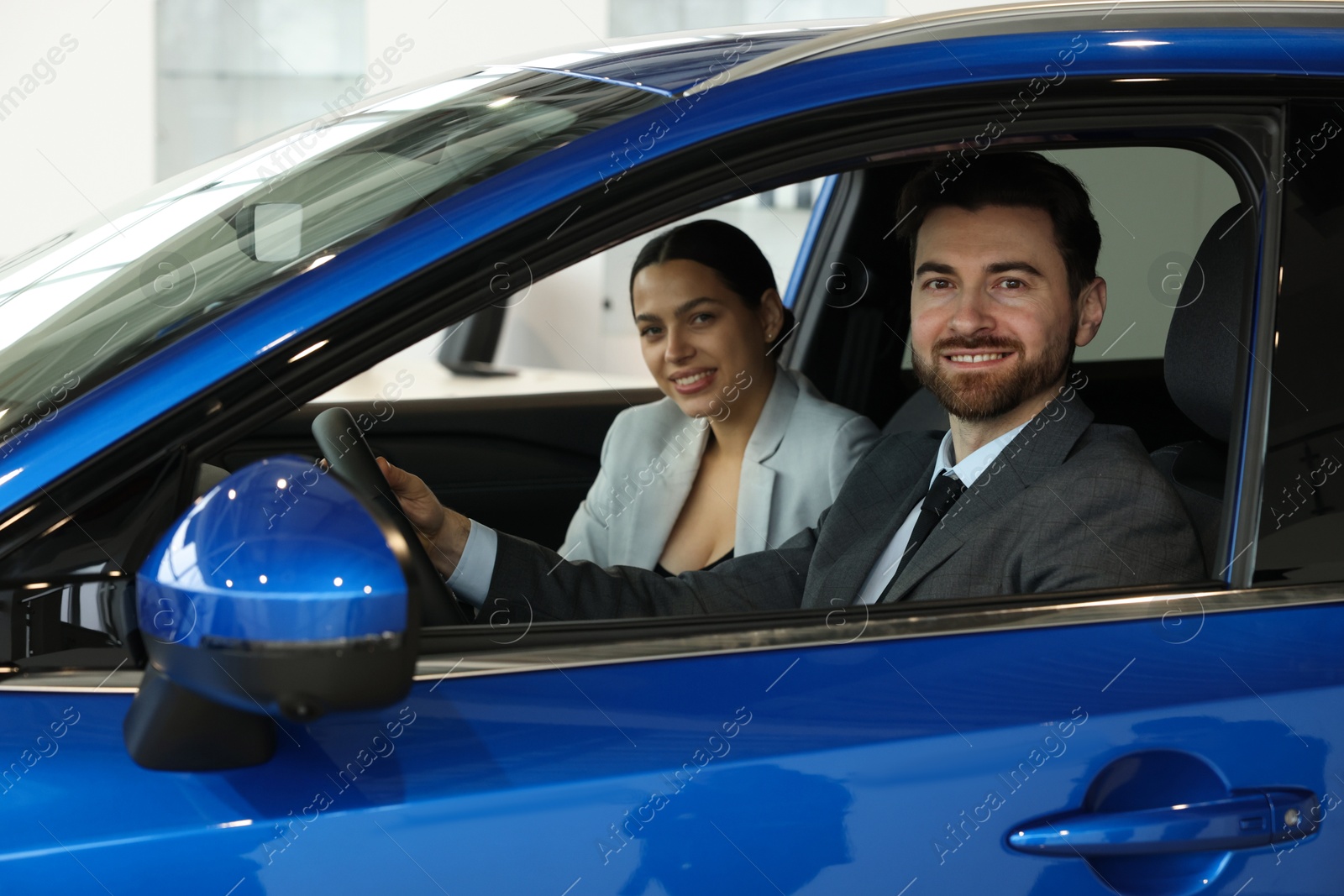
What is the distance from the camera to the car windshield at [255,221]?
42.7 inches

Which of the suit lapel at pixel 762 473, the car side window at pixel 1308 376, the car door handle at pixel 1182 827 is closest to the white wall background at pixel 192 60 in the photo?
the suit lapel at pixel 762 473

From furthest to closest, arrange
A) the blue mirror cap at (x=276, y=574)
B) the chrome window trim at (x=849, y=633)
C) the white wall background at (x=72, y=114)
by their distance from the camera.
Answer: the white wall background at (x=72, y=114)
the chrome window trim at (x=849, y=633)
the blue mirror cap at (x=276, y=574)

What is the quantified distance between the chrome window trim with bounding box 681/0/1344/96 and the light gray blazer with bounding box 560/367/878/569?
3.15 ft

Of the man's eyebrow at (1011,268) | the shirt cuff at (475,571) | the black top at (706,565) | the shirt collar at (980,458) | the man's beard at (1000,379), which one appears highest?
the man's eyebrow at (1011,268)

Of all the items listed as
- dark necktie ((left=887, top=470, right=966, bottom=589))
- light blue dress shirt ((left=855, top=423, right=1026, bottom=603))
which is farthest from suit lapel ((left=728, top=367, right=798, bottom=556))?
dark necktie ((left=887, top=470, right=966, bottom=589))

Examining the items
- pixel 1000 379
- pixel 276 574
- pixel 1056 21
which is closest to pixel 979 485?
pixel 1000 379

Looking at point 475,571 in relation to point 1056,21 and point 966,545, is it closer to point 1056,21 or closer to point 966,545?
point 966,545

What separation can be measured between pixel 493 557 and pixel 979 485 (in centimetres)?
63

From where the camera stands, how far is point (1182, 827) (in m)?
1.06

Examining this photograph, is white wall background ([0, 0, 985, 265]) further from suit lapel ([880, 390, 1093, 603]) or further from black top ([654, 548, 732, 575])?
suit lapel ([880, 390, 1093, 603])

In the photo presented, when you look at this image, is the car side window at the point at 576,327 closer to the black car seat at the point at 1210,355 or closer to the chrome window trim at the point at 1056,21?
the black car seat at the point at 1210,355

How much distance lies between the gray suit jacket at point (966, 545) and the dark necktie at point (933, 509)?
0.05 metres

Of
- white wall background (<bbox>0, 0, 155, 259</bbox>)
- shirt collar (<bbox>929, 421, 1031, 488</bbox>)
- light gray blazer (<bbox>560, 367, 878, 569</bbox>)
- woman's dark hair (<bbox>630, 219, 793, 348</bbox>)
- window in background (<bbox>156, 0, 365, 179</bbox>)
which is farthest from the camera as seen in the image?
window in background (<bbox>156, 0, 365, 179</bbox>)

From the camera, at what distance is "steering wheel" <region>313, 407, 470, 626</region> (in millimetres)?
1287
